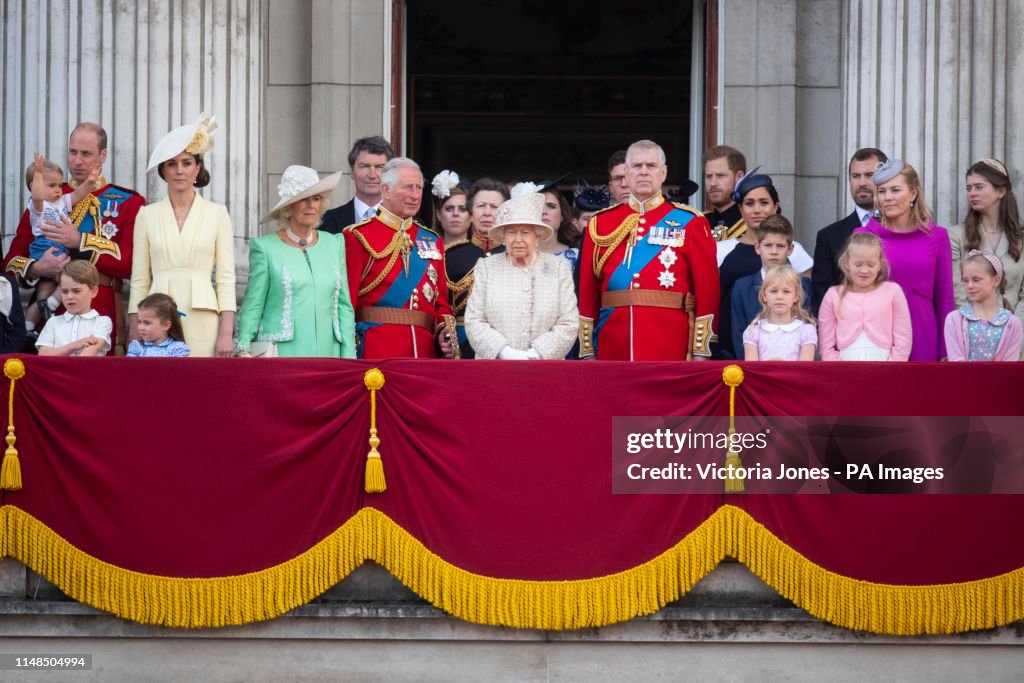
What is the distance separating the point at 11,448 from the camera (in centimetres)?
725

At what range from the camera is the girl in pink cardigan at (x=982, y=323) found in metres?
8.01

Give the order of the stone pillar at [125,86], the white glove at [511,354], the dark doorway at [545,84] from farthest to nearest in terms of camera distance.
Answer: the dark doorway at [545,84] → the stone pillar at [125,86] → the white glove at [511,354]

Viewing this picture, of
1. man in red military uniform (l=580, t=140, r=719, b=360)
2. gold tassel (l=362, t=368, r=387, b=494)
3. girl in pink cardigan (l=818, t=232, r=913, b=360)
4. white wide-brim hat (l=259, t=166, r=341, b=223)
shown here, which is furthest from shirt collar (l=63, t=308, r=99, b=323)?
girl in pink cardigan (l=818, t=232, r=913, b=360)

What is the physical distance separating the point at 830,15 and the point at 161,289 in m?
4.90

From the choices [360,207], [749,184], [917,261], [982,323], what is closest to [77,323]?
[360,207]

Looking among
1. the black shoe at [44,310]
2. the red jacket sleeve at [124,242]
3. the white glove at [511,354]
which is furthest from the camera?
the black shoe at [44,310]

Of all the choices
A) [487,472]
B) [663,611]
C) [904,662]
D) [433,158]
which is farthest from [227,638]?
[433,158]

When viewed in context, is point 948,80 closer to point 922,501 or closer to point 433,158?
point 922,501

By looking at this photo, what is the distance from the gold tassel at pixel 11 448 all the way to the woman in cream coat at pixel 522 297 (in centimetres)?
215

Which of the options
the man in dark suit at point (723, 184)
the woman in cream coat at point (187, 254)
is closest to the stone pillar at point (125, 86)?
the woman in cream coat at point (187, 254)

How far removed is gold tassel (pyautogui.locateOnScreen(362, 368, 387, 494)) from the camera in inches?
283

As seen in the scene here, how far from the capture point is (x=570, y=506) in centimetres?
725

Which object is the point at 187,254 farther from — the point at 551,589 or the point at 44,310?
the point at 551,589

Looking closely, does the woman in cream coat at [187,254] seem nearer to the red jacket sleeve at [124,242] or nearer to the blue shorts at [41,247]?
the red jacket sleeve at [124,242]
